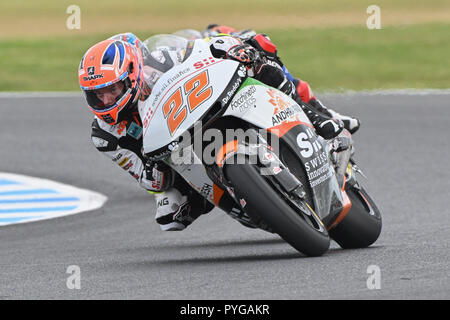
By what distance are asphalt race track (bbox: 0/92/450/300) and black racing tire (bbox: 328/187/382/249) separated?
10 cm

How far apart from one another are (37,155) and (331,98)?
16.9ft

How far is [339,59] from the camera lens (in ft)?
62.3

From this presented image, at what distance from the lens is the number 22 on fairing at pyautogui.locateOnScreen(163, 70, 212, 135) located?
542 cm

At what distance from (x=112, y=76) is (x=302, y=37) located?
47.2ft

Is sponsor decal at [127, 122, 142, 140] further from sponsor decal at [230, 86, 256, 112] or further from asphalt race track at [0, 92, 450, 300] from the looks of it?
sponsor decal at [230, 86, 256, 112]

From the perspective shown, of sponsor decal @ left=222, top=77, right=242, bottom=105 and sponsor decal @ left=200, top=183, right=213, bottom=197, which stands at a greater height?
sponsor decal @ left=222, top=77, right=242, bottom=105

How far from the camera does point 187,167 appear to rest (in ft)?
19.4

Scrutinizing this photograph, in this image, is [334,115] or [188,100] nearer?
[188,100]

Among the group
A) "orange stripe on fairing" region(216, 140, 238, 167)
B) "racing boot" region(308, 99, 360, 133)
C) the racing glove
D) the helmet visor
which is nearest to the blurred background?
"racing boot" region(308, 99, 360, 133)

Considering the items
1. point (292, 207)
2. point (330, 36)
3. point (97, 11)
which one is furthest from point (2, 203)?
point (97, 11)
